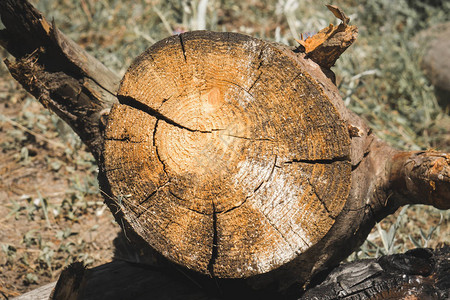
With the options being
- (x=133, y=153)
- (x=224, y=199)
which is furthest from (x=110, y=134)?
(x=224, y=199)

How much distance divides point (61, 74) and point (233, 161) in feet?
3.50

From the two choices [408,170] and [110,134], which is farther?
[408,170]

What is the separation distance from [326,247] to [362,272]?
215 millimetres

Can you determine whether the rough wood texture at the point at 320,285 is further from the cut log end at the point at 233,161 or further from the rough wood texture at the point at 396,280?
the cut log end at the point at 233,161

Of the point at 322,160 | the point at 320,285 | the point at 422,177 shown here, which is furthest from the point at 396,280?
the point at 322,160

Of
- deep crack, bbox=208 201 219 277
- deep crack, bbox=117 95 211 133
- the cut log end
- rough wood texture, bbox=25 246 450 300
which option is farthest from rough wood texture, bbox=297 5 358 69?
rough wood texture, bbox=25 246 450 300

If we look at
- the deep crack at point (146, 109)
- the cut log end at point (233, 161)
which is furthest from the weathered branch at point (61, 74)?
the cut log end at point (233, 161)

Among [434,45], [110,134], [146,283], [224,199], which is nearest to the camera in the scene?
[224,199]

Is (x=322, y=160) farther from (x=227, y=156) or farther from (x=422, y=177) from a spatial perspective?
(x=422, y=177)

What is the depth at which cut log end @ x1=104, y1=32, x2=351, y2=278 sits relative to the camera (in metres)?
1.61

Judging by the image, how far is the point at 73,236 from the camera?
302cm

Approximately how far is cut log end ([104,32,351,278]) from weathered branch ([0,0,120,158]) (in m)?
0.56

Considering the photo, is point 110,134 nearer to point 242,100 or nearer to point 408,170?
point 242,100

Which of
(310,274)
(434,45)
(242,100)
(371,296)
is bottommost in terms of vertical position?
(371,296)
